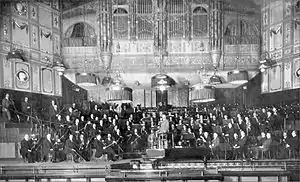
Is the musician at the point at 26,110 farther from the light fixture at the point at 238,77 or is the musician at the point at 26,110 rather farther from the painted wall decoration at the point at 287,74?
the painted wall decoration at the point at 287,74

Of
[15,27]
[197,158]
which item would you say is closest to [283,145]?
[197,158]

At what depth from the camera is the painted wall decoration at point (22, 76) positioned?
20.4ft

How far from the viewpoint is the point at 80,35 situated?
19.8 ft

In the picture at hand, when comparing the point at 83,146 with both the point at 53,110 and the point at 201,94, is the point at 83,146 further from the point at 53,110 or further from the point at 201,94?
the point at 201,94

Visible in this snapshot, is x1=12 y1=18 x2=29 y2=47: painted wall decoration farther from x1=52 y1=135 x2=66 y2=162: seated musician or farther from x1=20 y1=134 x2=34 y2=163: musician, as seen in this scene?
x1=52 y1=135 x2=66 y2=162: seated musician

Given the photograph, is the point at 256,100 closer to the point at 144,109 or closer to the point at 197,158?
the point at 197,158

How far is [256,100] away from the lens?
5.82 m

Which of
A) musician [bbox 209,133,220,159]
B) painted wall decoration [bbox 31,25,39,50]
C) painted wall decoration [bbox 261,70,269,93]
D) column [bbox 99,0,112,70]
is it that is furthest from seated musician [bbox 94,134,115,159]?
painted wall decoration [bbox 261,70,269,93]

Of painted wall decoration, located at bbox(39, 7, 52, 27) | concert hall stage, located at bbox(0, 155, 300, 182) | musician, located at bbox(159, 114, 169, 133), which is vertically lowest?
concert hall stage, located at bbox(0, 155, 300, 182)

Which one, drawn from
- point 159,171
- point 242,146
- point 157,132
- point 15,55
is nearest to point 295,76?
point 242,146

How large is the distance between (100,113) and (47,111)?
1189 mm

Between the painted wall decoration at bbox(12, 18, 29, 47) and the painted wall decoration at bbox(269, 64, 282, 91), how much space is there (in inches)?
235

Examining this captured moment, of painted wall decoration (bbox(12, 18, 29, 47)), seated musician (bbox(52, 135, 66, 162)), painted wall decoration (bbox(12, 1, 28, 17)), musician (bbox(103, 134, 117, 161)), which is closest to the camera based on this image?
painted wall decoration (bbox(12, 1, 28, 17))

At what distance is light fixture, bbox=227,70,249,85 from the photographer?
5.80m
